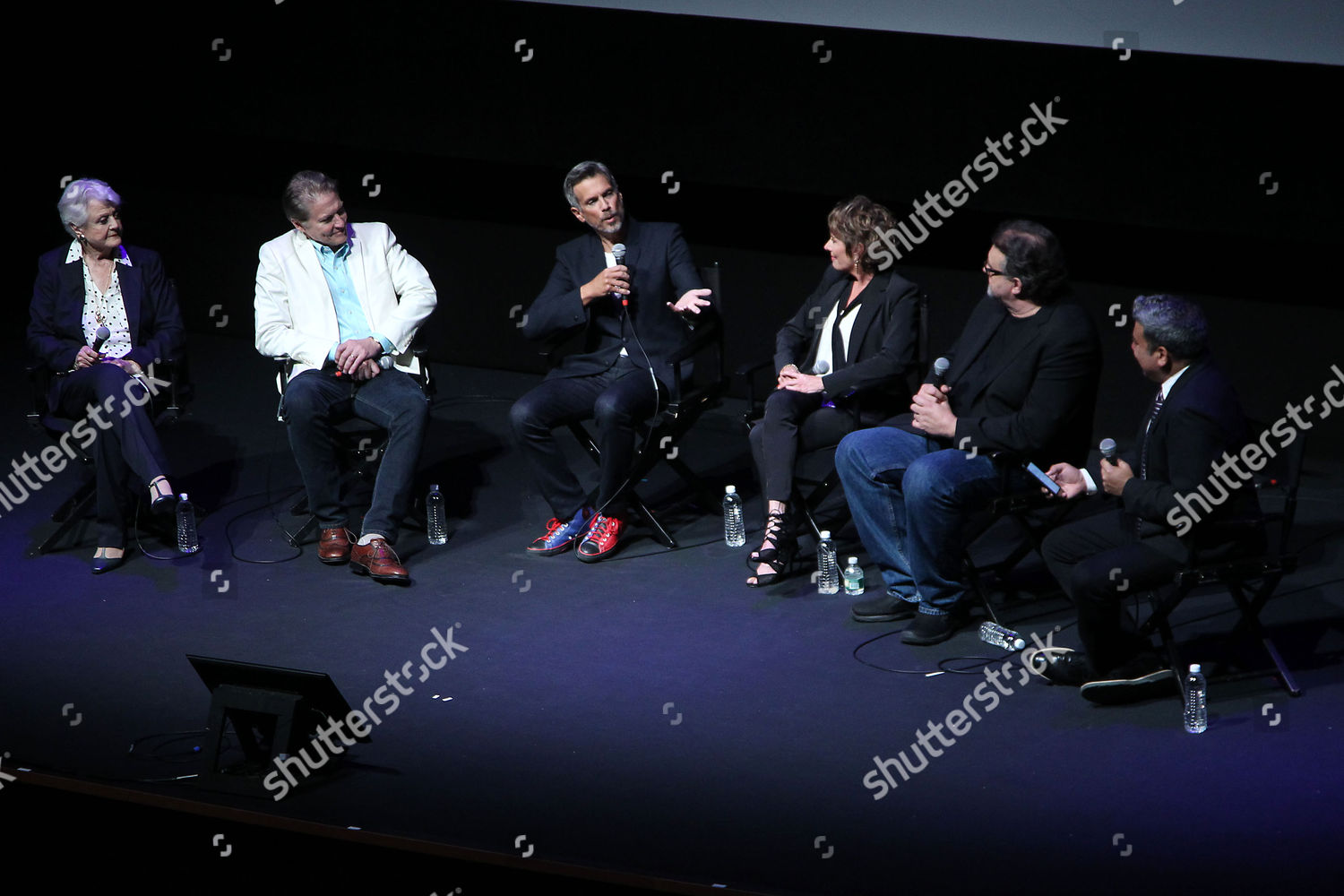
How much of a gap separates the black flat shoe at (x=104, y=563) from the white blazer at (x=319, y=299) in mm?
874

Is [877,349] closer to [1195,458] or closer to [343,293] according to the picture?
[1195,458]

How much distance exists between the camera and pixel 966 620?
4551 mm

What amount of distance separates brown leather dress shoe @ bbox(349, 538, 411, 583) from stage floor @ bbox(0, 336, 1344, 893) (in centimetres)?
5

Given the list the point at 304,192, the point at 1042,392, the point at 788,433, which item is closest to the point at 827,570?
the point at 788,433

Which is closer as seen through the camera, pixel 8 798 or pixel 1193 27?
pixel 8 798

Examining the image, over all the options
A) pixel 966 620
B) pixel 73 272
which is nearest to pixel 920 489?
pixel 966 620

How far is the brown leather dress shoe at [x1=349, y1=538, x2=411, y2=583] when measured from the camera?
4.96m

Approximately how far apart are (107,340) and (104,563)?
805mm

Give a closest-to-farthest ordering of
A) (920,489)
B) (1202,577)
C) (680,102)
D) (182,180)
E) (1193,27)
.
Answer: (1202,577)
(920,489)
(1193,27)
(680,102)
(182,180)

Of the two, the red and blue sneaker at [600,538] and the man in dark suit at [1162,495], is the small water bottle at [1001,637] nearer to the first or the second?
the man in dark suit at [1162,495]

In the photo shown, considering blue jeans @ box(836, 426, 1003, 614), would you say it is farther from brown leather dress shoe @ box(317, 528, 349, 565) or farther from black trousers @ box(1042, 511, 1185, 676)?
brown leather dress shoe @ box(317, 528, 349, 565)

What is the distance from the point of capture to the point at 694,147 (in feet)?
20.7

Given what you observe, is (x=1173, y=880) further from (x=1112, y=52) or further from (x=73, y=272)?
(x=73, y=272)

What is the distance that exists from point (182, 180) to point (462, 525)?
131 inches
